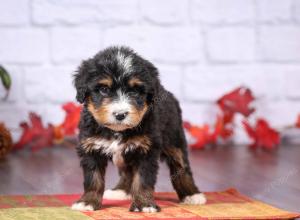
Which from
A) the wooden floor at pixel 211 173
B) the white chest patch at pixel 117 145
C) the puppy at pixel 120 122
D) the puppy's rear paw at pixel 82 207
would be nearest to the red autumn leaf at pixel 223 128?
the wooden floor at pixel 211 173

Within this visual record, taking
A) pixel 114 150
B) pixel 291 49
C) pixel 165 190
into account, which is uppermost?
pixel 291 49

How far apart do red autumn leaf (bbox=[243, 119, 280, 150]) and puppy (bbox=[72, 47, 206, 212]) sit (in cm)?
248

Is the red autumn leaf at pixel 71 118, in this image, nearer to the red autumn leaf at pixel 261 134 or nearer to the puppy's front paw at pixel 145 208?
the red autumn leaf at pixel 261 134

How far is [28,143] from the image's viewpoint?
5.18 meters

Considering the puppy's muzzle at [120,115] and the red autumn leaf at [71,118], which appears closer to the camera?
the puppy's muzzle at [120,115]

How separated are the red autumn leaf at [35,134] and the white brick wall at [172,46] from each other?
Result: 4.8 inches

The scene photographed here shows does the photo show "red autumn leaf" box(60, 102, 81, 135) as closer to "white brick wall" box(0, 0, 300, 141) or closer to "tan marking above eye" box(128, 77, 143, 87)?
"white brick wall" box(0, 0, 300, 141)

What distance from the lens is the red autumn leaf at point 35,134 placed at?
5047 mm

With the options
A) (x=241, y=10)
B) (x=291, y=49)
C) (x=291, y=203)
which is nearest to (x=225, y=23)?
(x=241, y=10)

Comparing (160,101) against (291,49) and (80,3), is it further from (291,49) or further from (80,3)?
(291,49)

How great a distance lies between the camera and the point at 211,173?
161 inches

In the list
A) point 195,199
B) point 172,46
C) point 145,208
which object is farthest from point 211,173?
point 172,46

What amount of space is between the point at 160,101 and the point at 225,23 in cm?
249

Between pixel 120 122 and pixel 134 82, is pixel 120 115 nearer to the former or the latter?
pixel 120 122
